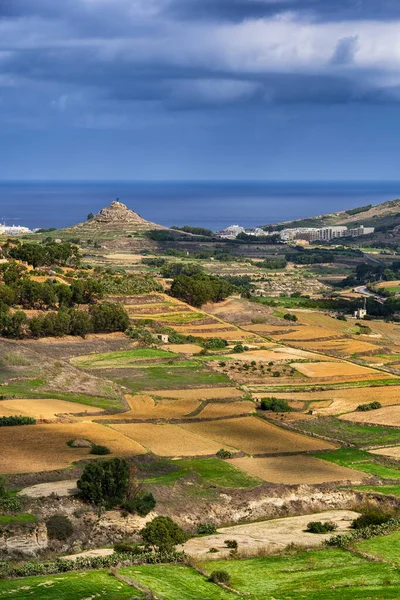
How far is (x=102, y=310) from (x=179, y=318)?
12.4 metres

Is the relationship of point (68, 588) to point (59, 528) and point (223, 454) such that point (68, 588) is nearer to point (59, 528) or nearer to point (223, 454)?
point (59, 528)

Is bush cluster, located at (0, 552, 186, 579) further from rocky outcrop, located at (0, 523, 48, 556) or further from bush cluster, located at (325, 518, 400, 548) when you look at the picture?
bush cluster, located at (325, 518, 400, 548)

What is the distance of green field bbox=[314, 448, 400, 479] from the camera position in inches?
2149

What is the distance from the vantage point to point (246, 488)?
165 ft

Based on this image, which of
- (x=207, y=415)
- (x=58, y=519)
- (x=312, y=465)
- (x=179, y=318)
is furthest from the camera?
(x=179, y=318)

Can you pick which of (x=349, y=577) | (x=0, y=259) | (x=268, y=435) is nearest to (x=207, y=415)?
(x=268, y=435)

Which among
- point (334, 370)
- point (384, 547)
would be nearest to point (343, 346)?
point (334, 370)

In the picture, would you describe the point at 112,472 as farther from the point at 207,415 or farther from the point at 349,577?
the point at 207,415

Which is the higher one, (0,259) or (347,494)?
(0,259)

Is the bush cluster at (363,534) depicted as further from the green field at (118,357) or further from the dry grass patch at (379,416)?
the green field at (118,357)

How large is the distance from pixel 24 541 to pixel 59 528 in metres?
1.77

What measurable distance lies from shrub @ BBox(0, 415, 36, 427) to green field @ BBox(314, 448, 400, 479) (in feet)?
57.2

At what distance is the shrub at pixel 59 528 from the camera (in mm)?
41875

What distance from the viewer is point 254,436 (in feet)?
200
